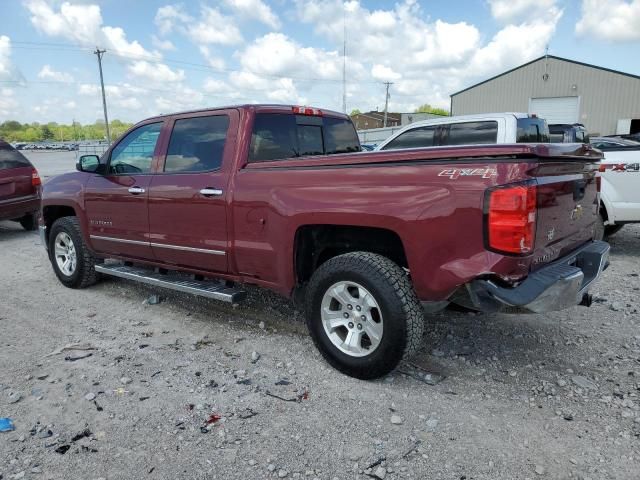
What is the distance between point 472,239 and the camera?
111 inches

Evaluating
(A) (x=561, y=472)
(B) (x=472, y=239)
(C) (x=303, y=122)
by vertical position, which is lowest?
(A) (x=561, y=472)

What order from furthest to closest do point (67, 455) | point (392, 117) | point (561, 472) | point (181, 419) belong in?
point (392, 117) < point (181, 419) < point (67, 455) < point (561, 472)

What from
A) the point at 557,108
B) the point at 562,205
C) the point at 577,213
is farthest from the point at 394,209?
the point at 557,108

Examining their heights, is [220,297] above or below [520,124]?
below

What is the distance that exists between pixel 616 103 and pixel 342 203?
3391 centimetres

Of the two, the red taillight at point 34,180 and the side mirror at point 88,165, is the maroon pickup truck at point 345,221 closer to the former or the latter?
the side mirror at point 88,165

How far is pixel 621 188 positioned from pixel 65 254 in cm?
705

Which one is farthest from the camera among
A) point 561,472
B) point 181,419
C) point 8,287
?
point 8,287

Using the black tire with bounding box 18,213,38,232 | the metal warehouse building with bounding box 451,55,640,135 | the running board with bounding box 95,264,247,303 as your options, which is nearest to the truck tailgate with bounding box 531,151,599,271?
the running board with bounding box 95,264,247,303

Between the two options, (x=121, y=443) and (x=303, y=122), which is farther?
(x=303, y=122)

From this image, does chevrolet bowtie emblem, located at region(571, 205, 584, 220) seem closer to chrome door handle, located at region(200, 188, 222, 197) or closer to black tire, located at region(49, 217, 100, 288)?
chrome door handle, located at region(200, 188, 222, 197)

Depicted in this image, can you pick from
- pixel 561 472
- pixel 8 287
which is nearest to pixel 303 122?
pixel 561 472

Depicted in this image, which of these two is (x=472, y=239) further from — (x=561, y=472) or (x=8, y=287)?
(x=8, y=287)

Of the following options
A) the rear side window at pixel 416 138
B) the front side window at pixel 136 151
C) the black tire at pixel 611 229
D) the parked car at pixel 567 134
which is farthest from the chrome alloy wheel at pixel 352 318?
the parked car at pixel 567 134
